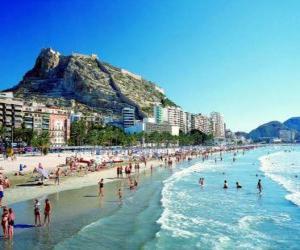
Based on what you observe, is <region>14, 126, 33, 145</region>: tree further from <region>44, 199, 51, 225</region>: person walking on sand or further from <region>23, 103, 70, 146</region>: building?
<region>44, 199, 51, 225</region>: person walking on sand

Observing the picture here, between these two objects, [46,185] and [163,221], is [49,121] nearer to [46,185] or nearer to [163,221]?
[46,185]

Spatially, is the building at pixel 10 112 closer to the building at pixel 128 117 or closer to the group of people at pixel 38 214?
the building at pixel 128 117

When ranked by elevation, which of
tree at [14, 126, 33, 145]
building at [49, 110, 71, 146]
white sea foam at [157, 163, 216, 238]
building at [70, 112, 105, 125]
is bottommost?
white sea foam at [157, 163, 216, 238]

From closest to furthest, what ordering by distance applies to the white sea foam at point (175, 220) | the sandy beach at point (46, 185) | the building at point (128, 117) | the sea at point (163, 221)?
1. the sea at point (163, 221)
2. the white sea foam at point (175, 220)
3. the sandy beach at point (46, 185)
4. the building at point (128, 117)

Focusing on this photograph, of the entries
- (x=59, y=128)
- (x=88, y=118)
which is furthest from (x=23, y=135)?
(x=88, y=118)

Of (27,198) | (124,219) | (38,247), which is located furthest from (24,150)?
(38,247)

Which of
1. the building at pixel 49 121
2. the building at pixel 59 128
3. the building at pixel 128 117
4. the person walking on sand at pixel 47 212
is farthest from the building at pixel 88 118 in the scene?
the person walking on sand at pixel 47 212

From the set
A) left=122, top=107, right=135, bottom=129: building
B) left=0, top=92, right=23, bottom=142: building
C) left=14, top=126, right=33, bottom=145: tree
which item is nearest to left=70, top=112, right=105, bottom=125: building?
left=122, top=107, right=135, bottom=129: building

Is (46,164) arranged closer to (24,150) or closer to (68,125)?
(24,150)
